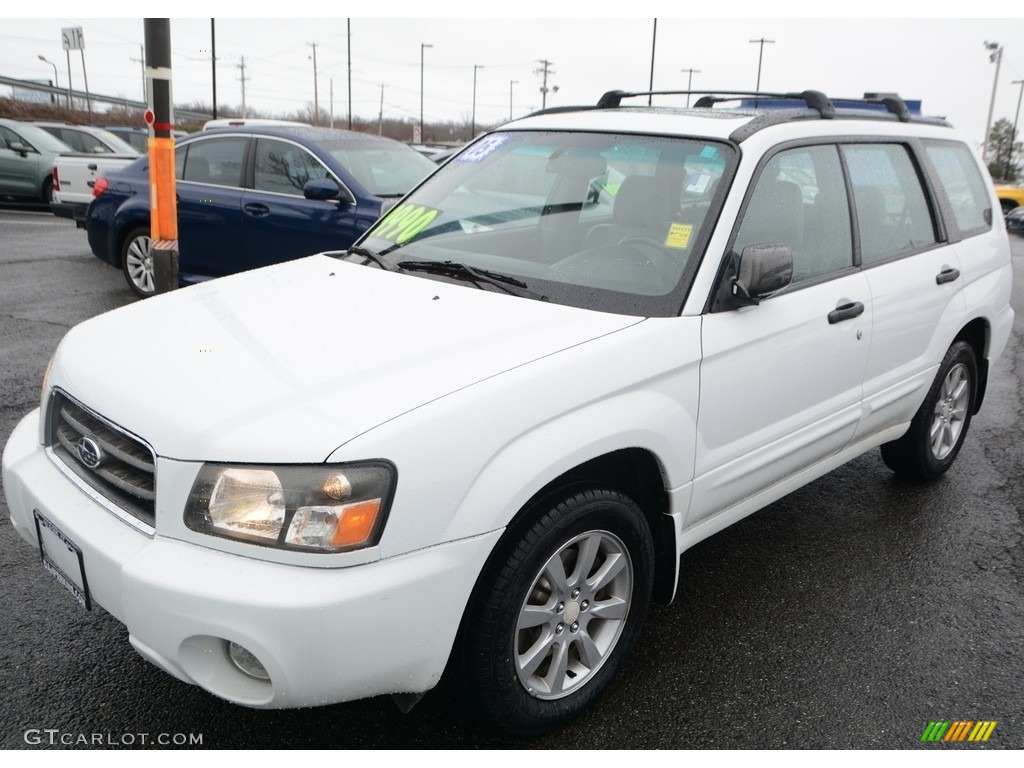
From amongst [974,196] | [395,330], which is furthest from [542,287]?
[974,196]

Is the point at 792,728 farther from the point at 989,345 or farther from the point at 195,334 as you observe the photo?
the point at 989,345

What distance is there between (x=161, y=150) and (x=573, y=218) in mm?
4135

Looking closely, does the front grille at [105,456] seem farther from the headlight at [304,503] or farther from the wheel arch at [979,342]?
the wheel arch at [979,342]

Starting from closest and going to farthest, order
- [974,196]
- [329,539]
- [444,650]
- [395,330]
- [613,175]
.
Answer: [329,539] < [444,650] < [395,330] < [613,175] < [974,196]

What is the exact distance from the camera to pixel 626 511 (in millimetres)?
2688

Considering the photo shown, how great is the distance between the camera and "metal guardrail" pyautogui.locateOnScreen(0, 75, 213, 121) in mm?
34281

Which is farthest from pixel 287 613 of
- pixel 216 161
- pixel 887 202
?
pixel 216 161

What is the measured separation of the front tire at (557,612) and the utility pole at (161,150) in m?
5.02

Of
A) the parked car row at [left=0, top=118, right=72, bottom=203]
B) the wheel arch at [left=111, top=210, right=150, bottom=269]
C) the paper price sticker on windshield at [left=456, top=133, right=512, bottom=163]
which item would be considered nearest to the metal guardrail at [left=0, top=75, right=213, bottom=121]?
the parked car row at [left=0, top=118, right=72, bottom=203]

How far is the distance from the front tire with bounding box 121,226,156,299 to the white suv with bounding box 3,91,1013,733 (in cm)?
543

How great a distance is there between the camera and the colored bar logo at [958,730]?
279 cm

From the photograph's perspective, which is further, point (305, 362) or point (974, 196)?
point (974, 196)

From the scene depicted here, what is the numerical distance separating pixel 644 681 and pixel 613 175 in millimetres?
1837

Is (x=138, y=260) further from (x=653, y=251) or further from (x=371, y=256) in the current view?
(x=653, y=251)
